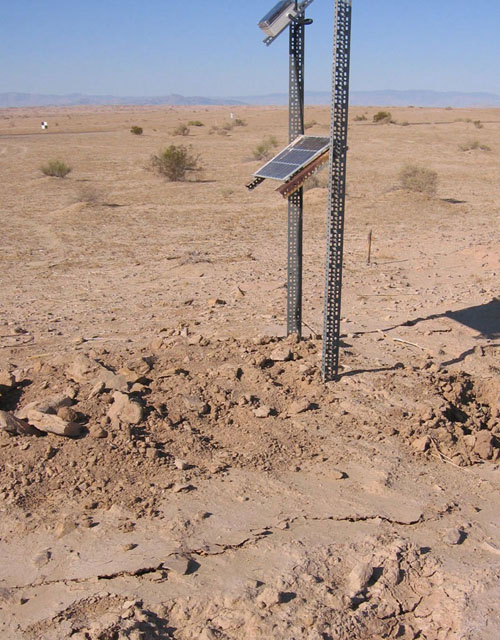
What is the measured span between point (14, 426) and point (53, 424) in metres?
0.26

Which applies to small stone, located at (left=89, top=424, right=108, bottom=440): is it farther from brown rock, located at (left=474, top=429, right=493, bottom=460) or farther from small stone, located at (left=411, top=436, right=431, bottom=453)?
brown rock, located at (left=474, top=429, right=493, bottom=460)

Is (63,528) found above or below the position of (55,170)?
below

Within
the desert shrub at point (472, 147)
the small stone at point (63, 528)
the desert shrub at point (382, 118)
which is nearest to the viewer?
the small stone at point (63, 528)

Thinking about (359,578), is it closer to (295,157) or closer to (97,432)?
(97,432)

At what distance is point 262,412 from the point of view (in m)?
4.75

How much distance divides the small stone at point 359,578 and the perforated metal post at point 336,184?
2060 millimetres

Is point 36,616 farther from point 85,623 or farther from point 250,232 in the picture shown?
point 250,232

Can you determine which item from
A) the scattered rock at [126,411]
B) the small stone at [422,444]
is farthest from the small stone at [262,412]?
the small stone at [422,444]

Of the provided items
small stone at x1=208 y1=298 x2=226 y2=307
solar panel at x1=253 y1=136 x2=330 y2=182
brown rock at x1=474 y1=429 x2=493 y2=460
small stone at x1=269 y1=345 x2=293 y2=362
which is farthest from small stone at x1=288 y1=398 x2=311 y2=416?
small stone at x1=208 y1=298 x2=226 y2=307

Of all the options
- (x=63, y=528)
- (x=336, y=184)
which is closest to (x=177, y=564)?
(x=63, y=528)

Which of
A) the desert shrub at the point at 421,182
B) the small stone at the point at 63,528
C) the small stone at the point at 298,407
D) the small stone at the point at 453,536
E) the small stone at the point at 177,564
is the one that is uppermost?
the desert shrub at the point at 421,182

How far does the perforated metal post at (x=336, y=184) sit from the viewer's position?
14.9ft

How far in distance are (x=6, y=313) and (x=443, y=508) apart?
5.50 m

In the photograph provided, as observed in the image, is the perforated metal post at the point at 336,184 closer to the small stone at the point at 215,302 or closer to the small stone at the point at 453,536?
the small stone at the point at 453,536
